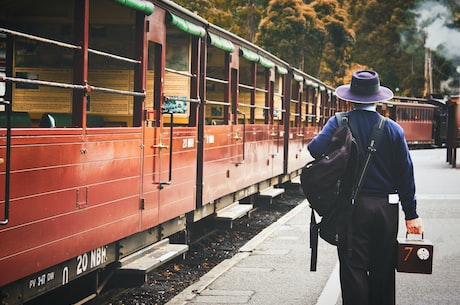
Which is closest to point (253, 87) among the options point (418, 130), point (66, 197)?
point (66, 197)

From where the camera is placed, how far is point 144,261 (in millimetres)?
8180

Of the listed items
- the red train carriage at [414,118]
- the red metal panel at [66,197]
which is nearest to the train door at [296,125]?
the red metal panel at [66,197]

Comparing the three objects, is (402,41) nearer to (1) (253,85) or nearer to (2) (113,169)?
(1) (253,85)

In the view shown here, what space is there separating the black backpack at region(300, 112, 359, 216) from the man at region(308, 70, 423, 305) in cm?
10

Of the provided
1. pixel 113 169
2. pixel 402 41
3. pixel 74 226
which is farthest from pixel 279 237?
pixel 402 41

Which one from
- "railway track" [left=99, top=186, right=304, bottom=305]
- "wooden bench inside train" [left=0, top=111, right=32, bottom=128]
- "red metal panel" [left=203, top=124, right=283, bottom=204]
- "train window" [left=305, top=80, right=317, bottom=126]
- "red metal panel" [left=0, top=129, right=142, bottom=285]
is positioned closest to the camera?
"red metal panel" [left=0, top=129, right=142, bottom=285]

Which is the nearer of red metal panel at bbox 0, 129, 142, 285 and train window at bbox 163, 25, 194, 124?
red metal panel at bbox 0, 129, 142, 285

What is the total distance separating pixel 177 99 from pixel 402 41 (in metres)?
55.7

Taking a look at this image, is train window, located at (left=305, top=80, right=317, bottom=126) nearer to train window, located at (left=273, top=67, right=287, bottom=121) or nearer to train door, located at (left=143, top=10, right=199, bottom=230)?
train window, located at (left=273, top=67, right=287, bottom=121)

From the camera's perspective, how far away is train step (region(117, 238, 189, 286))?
25.6 feet

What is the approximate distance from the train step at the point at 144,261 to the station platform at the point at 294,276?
0.37 metres

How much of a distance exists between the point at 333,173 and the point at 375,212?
0.40 meters

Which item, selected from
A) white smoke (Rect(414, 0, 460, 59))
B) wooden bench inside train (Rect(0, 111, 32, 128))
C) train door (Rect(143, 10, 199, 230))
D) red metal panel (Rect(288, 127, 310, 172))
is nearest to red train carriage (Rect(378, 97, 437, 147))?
white smoke (Rect(414, 0, 460, 59))

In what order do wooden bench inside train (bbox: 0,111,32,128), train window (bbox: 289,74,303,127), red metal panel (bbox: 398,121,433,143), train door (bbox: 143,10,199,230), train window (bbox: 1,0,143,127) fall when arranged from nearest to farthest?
wooden bench inside train (bbox: 0,111,32,128) → train window (bbox: 1,0,143,127) → train door (bbox: 143,10,199,230) → train window (bbox: 289,74,303,127) → red metal panel (bbox: 398,121,433,143)
